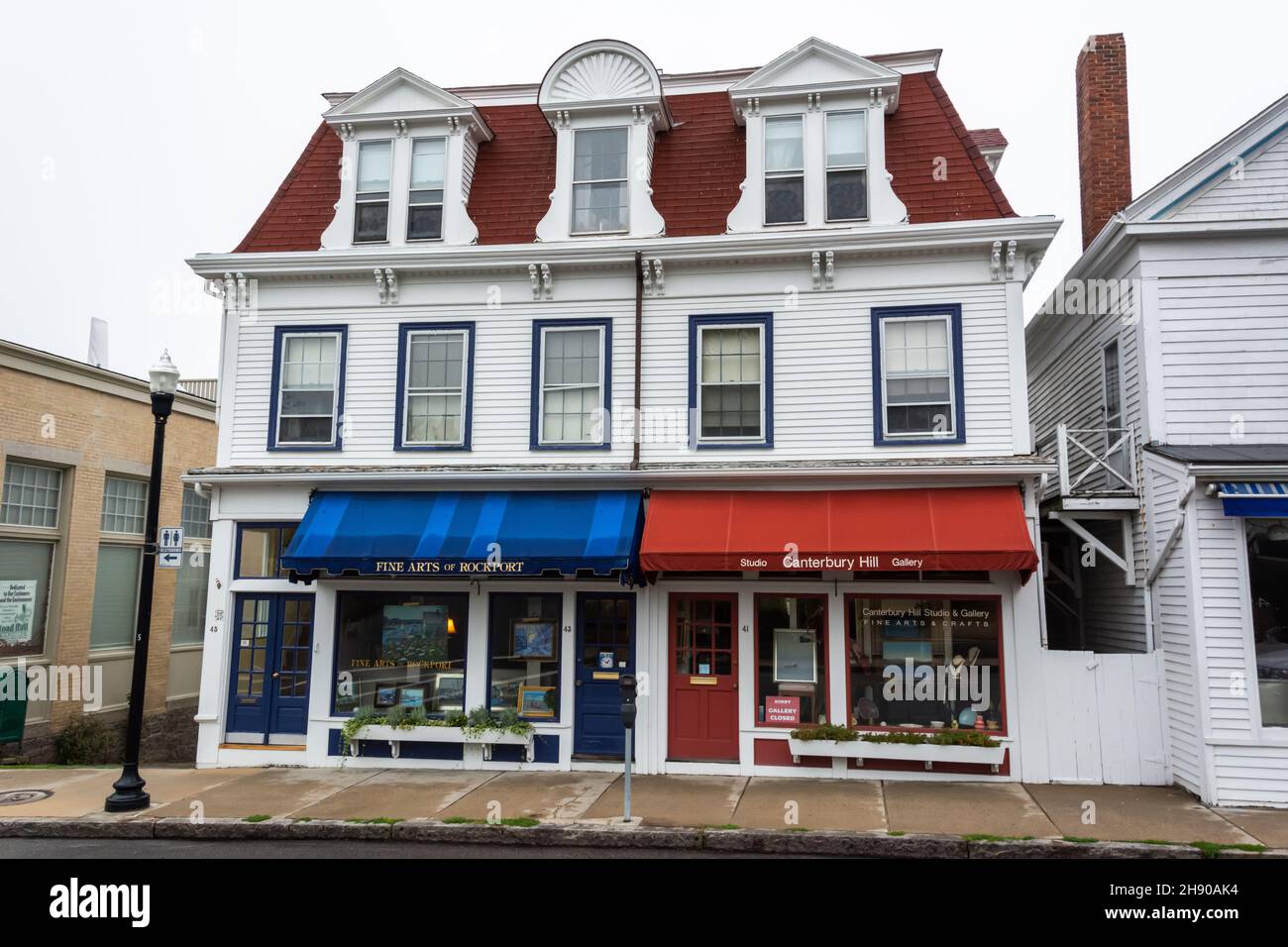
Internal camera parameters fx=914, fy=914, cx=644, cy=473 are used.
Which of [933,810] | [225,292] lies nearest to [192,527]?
[225,292]

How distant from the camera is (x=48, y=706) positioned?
1659 centimetres

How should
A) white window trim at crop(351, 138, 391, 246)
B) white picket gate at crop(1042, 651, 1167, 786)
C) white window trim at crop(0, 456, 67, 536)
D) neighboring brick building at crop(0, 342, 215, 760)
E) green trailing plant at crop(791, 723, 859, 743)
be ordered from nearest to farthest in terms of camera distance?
white picket gate at crop(1042, 651, 1167, 786) → green trailing plant at crop(791, 723, 859, 743) → white window trim at crop(351, 138, 391, 246) → white window trim at crop(0, 456, 67, 536) → neighboring brick building at crop(0, 342, 215, 760)

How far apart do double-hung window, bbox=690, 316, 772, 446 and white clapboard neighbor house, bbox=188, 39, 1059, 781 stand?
44 mm

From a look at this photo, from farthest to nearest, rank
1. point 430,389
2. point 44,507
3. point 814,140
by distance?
point 44,507 < point 430,389 < point 814,140

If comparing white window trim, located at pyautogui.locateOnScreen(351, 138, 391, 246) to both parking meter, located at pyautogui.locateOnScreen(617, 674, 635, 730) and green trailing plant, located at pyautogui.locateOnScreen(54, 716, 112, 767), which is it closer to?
parking meter, located at pyautogui.locateOnScreen(617, 674, 635, 730)

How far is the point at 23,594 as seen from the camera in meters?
16.6

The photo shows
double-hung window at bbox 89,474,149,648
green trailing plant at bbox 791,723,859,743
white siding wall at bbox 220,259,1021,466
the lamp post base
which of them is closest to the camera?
the lamp post base

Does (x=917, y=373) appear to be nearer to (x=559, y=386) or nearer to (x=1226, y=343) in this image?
(x=1226, y=343)

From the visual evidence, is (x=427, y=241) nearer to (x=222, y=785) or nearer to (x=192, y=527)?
(x=222, y=785)

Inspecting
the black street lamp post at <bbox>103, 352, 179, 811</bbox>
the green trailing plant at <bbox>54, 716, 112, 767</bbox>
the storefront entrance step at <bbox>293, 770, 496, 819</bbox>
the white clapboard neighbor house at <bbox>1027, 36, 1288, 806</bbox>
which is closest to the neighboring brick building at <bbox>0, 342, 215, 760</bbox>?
the green trailing plant at <bbox>54, 716, 112, 767</bbox>

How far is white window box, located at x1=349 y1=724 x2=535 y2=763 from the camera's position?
1266 cm

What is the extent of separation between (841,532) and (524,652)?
4.80 m

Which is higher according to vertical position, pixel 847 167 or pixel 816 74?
pixel 816 74

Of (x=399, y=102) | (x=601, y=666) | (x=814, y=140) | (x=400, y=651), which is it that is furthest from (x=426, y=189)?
(x=601, y=666)
